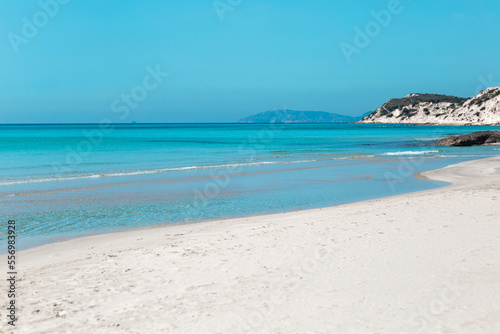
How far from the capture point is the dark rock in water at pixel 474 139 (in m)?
53.8

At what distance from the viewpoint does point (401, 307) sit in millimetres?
5969

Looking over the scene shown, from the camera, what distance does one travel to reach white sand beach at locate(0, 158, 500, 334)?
5.61m

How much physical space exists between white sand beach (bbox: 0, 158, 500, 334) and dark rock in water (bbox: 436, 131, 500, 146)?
46.9 metres

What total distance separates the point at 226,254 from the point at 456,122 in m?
177

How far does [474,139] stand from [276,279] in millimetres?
54479

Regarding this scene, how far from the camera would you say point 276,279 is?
706 centimetres

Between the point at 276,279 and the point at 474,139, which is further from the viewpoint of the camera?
the point at 474,139

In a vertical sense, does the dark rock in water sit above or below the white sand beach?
above

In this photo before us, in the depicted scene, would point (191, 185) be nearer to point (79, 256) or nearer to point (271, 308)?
point (79, 256)

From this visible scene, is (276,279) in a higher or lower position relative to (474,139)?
lower

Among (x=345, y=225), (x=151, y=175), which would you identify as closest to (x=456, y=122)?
(x=151, y=175)

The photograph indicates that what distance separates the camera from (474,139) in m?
54.3

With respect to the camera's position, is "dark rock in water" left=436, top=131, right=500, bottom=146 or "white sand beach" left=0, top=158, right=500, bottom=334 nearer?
"white sand beach" left=0, top=158, right=500, bottom=334

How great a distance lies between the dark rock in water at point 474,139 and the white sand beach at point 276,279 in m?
46.9
